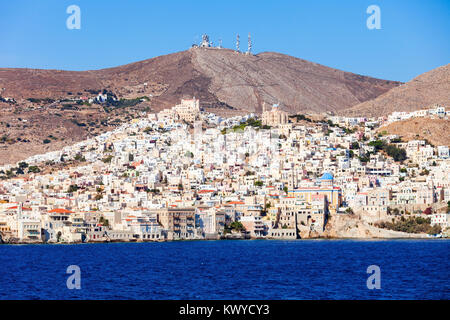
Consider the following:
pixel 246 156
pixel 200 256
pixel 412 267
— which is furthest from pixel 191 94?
pixel 412 267

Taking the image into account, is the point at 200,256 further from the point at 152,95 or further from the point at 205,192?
the point at 152,95

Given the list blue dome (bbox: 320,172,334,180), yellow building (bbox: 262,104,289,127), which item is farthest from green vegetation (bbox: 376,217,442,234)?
yellow building (bbox: 262,104,289,127)

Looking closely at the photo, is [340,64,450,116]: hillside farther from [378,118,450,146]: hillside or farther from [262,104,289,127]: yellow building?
[262,104,289,127]: yellow building

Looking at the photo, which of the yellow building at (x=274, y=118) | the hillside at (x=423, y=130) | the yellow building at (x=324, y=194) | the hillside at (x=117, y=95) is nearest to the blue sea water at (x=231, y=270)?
the yellow building at (x=324, y=194)

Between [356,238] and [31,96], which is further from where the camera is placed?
[31,96]

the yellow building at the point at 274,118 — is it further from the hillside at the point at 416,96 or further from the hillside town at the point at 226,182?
the hillside at the point at 416,96

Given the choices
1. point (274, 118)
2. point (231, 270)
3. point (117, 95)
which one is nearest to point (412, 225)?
point (231, 270)
